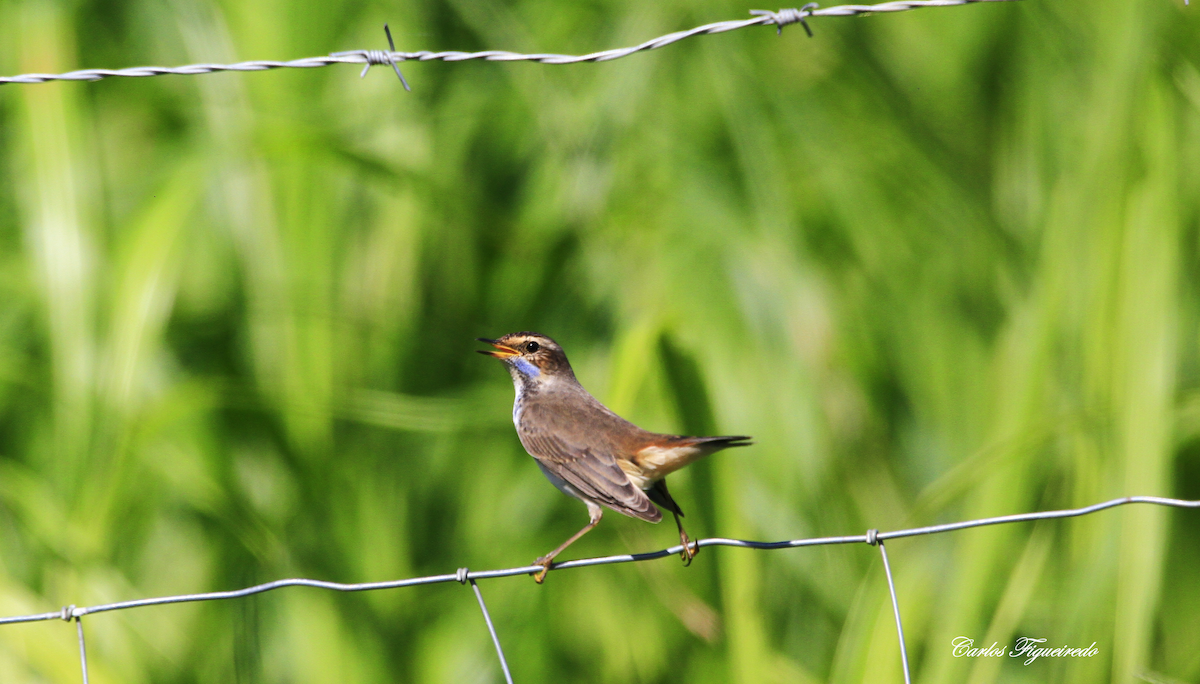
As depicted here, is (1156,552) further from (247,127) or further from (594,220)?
(247,127)

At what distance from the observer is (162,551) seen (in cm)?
410

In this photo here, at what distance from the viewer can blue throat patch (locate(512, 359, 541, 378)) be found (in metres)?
3.44

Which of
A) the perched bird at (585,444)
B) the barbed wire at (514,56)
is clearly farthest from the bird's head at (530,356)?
the barbed wire at (514,56)

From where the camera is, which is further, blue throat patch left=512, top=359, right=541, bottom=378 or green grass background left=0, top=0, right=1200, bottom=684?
blue throat patch left=512, top=359, right=541, bottom=378

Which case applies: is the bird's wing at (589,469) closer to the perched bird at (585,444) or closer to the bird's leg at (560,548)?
the perched bird at (585,444)

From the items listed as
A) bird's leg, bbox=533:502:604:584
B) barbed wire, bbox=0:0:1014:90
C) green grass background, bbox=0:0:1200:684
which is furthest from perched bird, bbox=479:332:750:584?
barbed wire, bbox=0:0:1014:90

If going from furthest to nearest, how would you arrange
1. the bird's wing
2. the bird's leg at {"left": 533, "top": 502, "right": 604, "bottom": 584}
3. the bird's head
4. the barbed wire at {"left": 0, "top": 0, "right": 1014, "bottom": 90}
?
the bird's head
the bird's leg at {"left": 533, "top": 502, "right": 604, "bottom": 584}
the bird's wing
the barbed wire at {"left": 0, "top": 0, "right": 1014, "bottom": 90}

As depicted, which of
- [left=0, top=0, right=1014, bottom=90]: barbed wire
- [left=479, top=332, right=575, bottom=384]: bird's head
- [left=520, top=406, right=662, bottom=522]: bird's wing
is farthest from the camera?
[left=479, top=332, right=575, bottom=384]: bird's head

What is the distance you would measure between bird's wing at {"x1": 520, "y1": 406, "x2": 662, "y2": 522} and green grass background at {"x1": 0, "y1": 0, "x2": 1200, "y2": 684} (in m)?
0.19

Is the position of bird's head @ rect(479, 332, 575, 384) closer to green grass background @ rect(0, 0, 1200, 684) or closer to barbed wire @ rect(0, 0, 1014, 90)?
green grass background @ rect(0, 0, 1200, 684)

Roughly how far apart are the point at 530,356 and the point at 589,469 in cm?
73

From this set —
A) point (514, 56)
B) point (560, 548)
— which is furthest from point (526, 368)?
point (514, 56)

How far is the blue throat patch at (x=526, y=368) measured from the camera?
11.3 feet

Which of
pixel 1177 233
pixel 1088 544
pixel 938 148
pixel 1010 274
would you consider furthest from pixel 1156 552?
pixel 938 148
